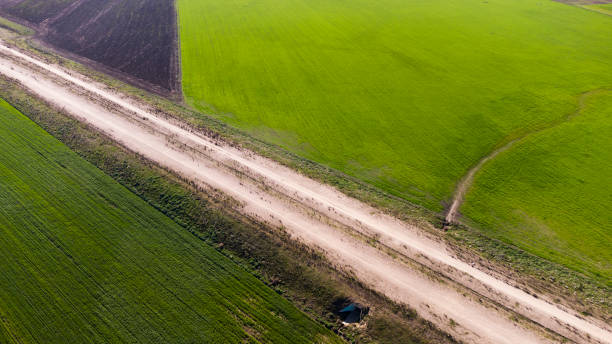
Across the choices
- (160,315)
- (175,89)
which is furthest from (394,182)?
(175,89)

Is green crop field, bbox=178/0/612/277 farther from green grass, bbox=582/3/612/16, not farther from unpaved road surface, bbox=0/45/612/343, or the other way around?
unpaved road surface, bbox=0/45/612/343

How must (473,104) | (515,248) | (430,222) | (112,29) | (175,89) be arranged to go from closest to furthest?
1. (515,248)
2. (430,222)
3. (473,104)
4. (175,89)
5. (112,29)

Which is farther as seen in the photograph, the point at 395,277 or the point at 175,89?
the point at 175,89

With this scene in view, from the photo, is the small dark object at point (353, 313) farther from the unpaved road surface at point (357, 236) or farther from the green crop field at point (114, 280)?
the unpaved road surface at point (357, 236)

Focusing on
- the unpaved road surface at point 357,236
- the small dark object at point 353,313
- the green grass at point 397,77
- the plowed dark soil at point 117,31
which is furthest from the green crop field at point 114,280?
the plowed dark soil at point 117,31

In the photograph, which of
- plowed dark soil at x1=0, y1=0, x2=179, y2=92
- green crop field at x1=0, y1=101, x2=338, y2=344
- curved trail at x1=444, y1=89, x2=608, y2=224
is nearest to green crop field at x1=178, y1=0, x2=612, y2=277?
curved trail at x1=444, y1=89, x2=608, y2=224

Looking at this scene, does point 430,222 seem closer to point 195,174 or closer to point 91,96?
point 195,174
